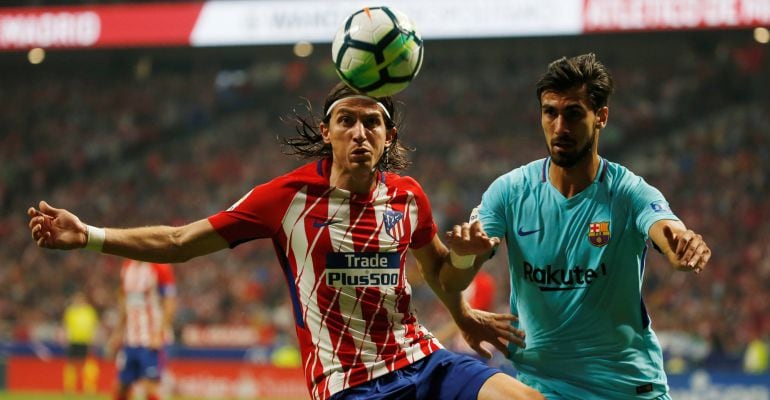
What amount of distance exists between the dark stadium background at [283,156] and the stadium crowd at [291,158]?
0.05m

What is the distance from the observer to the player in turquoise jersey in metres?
4.90

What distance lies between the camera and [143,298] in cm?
1187

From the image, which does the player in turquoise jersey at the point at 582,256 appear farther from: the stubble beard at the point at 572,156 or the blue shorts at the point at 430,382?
the blue shorts at the point at 430,382

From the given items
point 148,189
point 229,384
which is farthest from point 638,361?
point 148,189

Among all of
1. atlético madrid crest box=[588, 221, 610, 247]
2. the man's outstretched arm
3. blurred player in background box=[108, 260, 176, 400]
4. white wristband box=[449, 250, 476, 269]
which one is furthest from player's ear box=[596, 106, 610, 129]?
blurred player in background box=[108, 260, 176, 400]

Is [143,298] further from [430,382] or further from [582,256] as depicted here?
[582,256]

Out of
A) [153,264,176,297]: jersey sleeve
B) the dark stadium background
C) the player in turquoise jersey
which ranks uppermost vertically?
the dark stadium background

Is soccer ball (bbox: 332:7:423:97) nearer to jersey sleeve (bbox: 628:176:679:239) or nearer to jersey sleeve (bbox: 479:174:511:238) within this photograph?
jersey sleeve (bbox: 479:174:511:238)

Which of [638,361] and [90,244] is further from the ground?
[90,244]

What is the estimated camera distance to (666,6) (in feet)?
65.8

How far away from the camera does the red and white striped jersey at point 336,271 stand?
4.96 meters

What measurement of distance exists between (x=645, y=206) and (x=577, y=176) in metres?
0.38

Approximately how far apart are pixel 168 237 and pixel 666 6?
16892 millimetres

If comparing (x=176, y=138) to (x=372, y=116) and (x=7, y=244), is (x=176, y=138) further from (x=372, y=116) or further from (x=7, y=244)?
(x=372, y=116)
